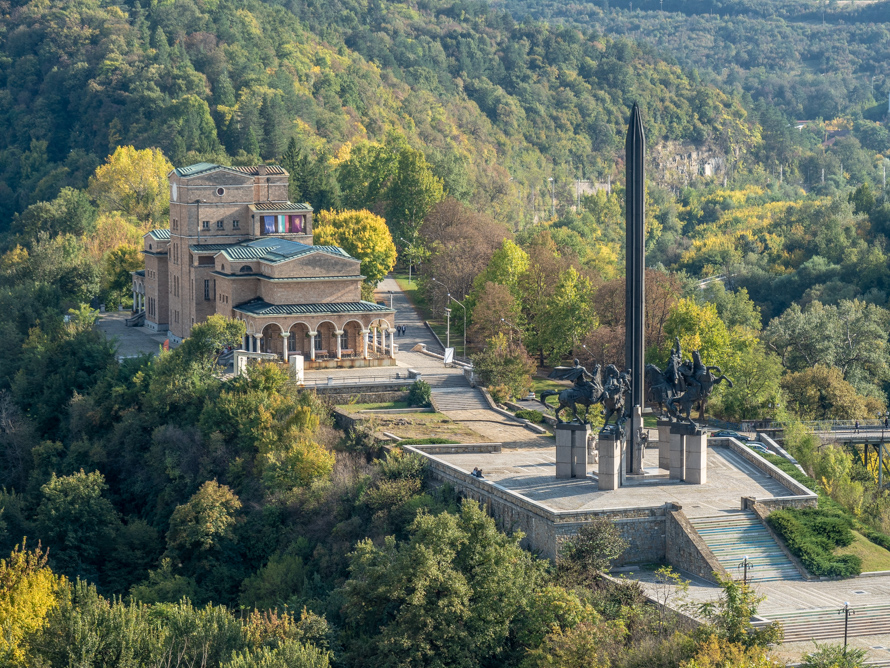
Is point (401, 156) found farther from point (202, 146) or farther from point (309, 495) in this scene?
point (309, 495)

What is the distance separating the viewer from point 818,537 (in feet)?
147

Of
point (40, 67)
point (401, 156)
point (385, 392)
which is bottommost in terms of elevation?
point (385, 392)

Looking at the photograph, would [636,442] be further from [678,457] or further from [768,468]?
[768,468]

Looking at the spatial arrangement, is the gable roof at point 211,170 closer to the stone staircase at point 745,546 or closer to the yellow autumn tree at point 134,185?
the yellow autumn tree at point 134,185

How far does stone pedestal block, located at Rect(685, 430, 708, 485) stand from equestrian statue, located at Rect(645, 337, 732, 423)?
76 cm

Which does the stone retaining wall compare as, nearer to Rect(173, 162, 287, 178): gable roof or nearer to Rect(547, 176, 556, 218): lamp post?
Rect(173, 162, 287, 178): gable roof

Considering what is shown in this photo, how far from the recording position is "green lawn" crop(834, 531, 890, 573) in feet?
146

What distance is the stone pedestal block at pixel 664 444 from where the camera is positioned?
4997cm

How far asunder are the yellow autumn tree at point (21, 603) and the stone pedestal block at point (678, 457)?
22200mm

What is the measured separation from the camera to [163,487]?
205ft

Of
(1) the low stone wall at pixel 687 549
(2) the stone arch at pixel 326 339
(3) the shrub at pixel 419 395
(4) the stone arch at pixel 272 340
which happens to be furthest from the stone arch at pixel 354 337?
(1) the low stone wall at pixel 687 549

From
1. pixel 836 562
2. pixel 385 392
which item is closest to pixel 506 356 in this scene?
pixel 385 392

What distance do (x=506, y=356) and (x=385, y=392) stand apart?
6917 mm

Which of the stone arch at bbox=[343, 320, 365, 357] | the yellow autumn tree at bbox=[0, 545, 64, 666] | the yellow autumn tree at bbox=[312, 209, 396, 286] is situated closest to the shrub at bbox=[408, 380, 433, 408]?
the stone arch at bbox=[343, 320, 365, 357]
